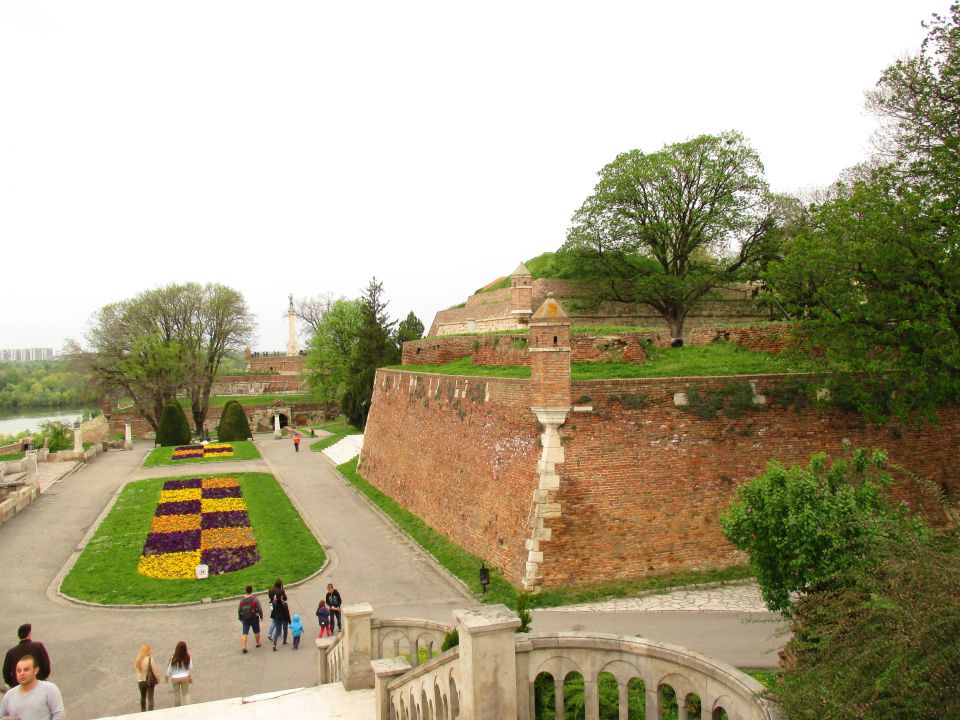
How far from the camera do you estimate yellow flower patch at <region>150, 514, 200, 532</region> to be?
21062 millimetres

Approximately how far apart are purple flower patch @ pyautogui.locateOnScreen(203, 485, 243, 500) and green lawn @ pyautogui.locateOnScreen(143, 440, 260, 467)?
8221 mm

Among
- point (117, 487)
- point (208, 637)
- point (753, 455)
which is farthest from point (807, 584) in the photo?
Answer: point (117, 487)

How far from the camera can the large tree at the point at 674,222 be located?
29.5 metres

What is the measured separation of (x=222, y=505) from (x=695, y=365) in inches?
644

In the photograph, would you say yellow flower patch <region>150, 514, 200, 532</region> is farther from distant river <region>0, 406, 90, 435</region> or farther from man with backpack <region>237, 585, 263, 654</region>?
distant river <region>0, 406, 90, 435</region>

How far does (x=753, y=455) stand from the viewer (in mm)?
14672

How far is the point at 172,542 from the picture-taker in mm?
19406

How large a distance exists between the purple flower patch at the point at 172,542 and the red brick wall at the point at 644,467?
7952mm

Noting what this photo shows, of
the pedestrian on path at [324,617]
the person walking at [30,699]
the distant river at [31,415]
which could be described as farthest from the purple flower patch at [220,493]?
the distant river at [31,415]

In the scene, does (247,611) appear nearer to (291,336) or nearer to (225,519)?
(225,519)

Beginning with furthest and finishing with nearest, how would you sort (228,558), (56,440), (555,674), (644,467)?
(56,440) → (228,558) → (644,467) → (555,674)

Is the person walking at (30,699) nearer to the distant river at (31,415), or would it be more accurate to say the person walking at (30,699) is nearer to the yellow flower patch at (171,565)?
the yellow flower patch at (171,565)

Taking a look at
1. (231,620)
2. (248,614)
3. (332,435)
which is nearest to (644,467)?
(248,614)

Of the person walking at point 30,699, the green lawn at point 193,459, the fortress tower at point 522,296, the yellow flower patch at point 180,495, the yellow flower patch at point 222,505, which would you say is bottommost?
the yellow flower patch at point 222,505
